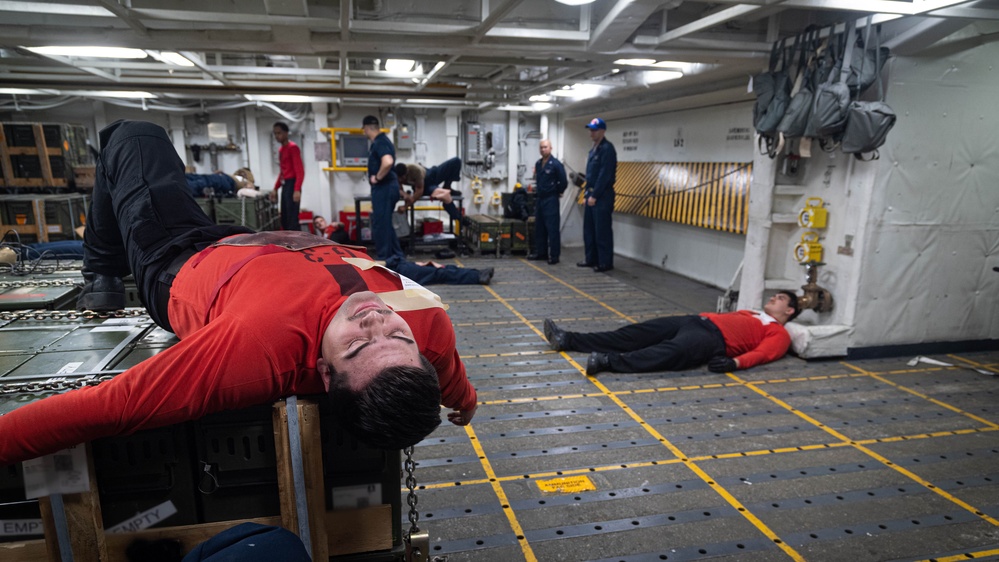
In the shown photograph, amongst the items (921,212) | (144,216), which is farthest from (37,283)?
(921,212)

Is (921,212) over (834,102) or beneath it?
beneath

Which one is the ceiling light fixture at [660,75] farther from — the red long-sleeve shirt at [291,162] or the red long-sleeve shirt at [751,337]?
the red long-sleeve shirt at [291,162]

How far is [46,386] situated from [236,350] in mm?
816

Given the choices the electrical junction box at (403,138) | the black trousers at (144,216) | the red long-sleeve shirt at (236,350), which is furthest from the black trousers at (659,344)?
the electrical junction box at (403,138)

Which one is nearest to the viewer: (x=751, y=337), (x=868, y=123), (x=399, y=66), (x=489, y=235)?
(x=868, y=123)

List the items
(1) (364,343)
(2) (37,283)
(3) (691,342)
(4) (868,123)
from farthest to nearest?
(3) (691,342), (4) (868,123), (2) (37,283), (1) (364,343)

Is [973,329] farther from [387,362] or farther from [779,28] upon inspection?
[387,362]

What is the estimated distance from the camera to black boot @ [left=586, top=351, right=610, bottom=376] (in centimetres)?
488

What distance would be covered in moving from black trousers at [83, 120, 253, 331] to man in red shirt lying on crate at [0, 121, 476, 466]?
40 mm

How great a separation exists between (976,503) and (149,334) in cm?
449

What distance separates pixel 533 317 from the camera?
6730 millimetres

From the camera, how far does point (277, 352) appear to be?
1.74 metres

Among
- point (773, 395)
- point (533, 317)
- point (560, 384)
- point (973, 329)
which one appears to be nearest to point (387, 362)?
point (560, 384)

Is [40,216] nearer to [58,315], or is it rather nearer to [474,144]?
[58,315]
